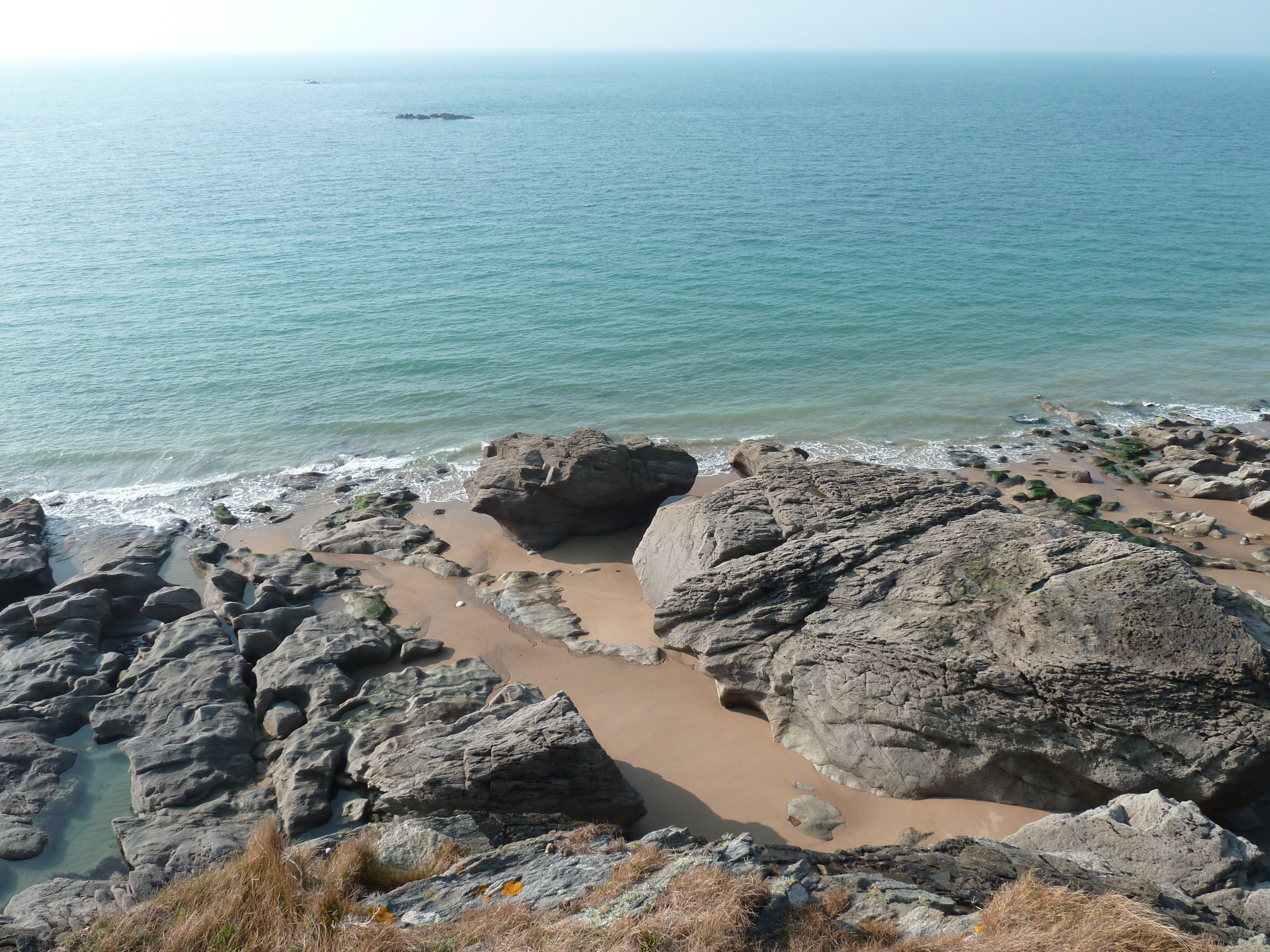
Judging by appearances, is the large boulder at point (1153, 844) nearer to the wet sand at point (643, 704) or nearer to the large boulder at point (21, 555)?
the wet sand at point (643, 704)

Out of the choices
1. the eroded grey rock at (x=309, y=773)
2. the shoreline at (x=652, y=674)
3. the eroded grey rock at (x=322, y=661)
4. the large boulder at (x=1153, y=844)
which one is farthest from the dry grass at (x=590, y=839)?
the eroded grey rock at (x=322, y=661)

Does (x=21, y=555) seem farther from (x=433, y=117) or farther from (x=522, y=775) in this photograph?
(x=433, y=117)

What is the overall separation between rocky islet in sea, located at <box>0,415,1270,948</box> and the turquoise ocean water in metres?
10.2

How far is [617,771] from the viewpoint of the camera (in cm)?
1063

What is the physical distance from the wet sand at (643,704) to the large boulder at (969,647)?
0.39 metres

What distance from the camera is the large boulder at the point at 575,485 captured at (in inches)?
733

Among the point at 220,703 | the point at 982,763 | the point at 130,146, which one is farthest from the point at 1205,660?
the point at 130,146

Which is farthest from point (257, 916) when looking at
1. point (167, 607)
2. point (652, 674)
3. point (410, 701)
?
point (167, 607)

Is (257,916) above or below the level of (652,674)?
above

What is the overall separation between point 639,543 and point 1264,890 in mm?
12732

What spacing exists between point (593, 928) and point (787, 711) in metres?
6.63

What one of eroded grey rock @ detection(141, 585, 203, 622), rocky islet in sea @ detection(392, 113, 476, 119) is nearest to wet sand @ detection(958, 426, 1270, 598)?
eroded grey rock @ detection(141, 585, 203, 622)

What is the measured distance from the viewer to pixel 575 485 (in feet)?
60.6

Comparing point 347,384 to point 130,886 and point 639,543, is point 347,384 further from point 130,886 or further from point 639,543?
point 130,886
